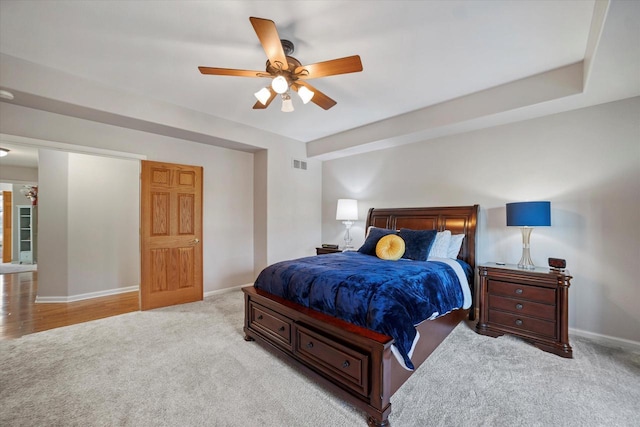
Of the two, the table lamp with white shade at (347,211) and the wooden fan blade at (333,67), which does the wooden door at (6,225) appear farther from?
the wooden fan blade at (333,67)

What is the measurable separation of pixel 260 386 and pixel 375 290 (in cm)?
117

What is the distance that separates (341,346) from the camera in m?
1.88

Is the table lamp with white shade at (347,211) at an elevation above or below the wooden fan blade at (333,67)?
below

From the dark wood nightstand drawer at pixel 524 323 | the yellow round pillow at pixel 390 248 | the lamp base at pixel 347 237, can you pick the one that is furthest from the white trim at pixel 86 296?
the dark wood nightstand drawer at pixel 524 323

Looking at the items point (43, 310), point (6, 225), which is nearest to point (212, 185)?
point (43, 310)

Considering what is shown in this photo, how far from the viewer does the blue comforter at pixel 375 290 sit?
6.09ft

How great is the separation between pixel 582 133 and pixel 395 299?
9.81 feet

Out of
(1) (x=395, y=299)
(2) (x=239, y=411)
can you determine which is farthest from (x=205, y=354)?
(1) (x=395, y=299)

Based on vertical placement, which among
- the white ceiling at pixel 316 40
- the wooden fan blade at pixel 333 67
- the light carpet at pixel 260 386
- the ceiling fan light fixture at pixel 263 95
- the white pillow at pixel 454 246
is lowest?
the light carpet at pixel 260 386

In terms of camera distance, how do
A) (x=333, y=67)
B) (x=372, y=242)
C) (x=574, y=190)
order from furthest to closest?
(x=372, y=242), (x=574, y=190), (x=333, y=67)

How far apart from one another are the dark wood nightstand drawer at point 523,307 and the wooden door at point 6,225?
12470 mm

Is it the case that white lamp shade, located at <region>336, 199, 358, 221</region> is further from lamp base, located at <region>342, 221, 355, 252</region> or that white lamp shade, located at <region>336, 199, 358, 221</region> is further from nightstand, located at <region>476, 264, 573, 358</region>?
nightstand, located at <region>476, 264, 573, 358</region>

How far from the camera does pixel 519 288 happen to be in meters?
2.78

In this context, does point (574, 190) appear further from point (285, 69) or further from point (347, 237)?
point (285, 69)
